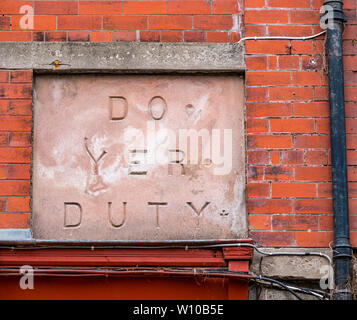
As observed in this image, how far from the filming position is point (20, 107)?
5.44 meters

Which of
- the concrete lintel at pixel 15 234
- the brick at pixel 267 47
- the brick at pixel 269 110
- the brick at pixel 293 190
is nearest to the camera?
the concrete lintel at pixel 15 234

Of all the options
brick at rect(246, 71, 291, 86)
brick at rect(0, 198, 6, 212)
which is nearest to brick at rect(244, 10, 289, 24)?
brick at rect(246, 71, 291, 86)

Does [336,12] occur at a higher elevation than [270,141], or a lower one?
higher

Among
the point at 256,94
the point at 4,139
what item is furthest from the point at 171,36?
the point at 4,139

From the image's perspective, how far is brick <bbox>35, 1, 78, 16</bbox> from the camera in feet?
18.4

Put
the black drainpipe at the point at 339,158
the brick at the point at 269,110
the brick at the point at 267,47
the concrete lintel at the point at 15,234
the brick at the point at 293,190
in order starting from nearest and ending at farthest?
the black drainpipe at the point at 339,158, the concrete lintel at the point at 15,234, the brick at the point at 293,190, the brick at the point at 269,110, the brick at the point at 267,47

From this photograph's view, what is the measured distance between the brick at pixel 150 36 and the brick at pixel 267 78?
0.69 m

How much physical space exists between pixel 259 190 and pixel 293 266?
558mm

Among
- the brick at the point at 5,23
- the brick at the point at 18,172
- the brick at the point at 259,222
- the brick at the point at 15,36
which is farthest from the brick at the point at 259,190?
the brick at the point at 5,23

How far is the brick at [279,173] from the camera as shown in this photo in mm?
5336

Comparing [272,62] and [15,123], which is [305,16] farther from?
[15,123]

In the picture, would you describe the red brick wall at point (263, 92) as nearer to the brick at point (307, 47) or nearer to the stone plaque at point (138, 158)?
the brick at point (307, 47)

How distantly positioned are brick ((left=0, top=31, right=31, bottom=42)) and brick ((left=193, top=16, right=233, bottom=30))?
120 cm

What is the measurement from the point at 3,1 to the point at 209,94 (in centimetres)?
162
